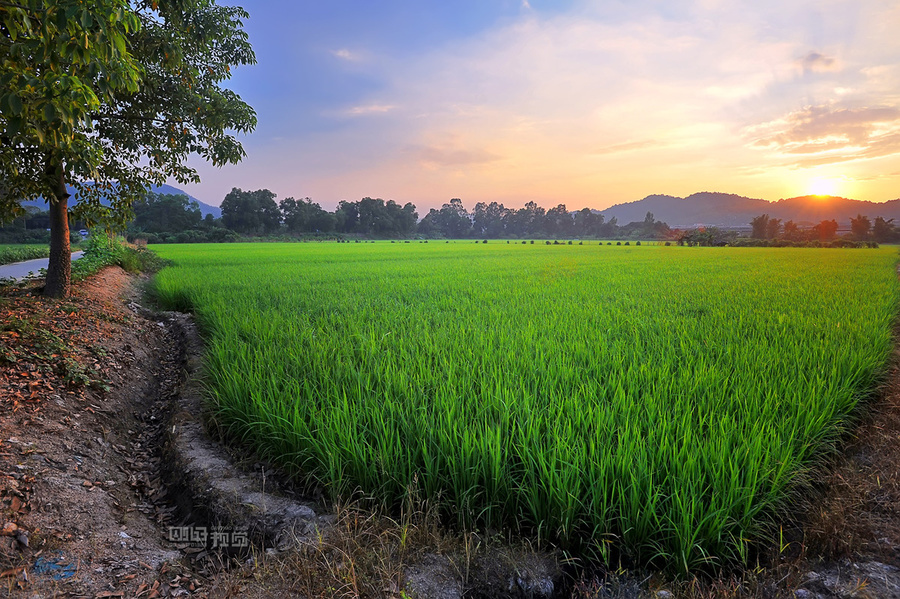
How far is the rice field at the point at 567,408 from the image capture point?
2.19 m

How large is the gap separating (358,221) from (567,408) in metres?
103

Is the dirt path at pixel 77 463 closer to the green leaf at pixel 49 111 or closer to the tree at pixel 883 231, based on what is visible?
the green leaf at pixel 49 111

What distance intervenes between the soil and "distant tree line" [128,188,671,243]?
139ft

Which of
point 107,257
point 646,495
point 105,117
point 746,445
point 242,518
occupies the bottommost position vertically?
point 242,518

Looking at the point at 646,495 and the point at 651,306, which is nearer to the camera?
the point at 646,495

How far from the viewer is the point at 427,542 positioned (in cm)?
213

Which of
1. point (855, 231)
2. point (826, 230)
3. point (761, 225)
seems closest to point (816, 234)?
point (826, 230)

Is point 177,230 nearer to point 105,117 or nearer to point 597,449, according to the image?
point 105,117

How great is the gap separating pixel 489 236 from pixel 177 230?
279ft

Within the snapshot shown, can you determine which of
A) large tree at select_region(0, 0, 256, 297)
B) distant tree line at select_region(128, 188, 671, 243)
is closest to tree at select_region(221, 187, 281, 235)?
distant tree line at select_region(128, 188, 671, 243)

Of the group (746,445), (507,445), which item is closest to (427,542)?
(507,445)

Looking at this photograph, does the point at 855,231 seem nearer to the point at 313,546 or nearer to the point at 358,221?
the point at 358,221

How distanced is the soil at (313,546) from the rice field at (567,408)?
168 mm

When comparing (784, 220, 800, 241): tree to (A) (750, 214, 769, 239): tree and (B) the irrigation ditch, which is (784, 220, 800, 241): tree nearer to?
(A) (750, 214, 769, 239): tree
